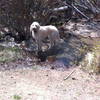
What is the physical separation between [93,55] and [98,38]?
2.64 meters

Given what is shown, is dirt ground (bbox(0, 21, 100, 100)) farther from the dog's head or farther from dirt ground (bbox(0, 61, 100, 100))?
the dog's head

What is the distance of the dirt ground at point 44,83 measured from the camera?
269 inches

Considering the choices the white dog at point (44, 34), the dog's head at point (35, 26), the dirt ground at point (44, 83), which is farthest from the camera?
the white dog at point (44, 34)

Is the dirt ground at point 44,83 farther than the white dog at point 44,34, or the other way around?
the white dog at point 44,34

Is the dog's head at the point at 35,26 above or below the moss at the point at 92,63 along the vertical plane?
above

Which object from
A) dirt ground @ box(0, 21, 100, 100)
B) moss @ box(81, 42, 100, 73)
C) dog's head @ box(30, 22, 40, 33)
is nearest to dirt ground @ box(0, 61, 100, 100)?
dirt ground @ box(0, 21, 100, 100)

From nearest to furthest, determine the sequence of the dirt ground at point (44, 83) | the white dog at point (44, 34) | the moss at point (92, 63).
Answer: the dirt ground at point (44, 83)
the moss at point (92, 63)
the white dog at point (44, 34)

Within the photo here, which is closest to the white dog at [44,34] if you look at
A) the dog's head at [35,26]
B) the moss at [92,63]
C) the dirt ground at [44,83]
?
the dog's head at [35,26]

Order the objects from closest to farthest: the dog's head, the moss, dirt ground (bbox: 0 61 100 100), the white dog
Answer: dirt ground (bbox: 0 61 100 100) < the moss < the dog's head < the white dog

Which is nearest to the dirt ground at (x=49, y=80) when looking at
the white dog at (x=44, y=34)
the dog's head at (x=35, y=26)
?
the white dog at (x=44, y=34)

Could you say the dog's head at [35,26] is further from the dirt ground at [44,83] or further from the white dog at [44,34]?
the dirt ground at [44,83]

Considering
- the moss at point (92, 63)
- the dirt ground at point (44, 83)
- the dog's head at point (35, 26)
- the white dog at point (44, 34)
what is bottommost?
the dirt ground at point (44, 83)

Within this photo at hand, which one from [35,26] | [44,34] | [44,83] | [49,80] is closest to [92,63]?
[49,80]

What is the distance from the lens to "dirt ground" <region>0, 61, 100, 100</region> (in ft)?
22.4
